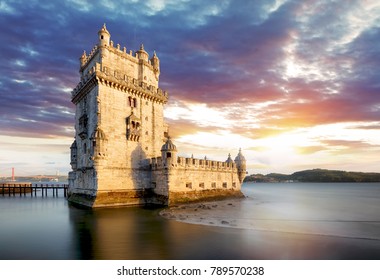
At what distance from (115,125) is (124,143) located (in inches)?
111

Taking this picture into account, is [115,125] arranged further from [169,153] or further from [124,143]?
[169,153]

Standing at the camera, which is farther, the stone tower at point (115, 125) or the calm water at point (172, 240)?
the stone tower at point (115, 125)

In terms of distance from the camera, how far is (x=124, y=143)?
109 ft

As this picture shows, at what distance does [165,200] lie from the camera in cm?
3256

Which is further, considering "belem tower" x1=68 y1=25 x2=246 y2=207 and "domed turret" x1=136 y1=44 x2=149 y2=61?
"domed turret" x1=136 y1=44 x2=149 y2=61

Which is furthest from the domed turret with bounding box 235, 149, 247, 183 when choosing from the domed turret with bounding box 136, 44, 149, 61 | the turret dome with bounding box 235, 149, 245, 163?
the domed turret with bounding box 136, 44, 149, 61

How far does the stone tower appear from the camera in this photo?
99.8 ft

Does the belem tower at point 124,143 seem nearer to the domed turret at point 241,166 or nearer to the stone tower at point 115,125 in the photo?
the stone tower at point 115,125

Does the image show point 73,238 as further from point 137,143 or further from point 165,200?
point 137,143

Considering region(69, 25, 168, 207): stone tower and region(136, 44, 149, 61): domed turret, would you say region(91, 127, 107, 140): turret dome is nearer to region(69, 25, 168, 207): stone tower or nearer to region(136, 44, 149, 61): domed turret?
region(69, 25, 168, 207): stone tower

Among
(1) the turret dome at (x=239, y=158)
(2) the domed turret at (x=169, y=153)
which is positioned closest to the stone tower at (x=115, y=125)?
(2) the domed turret at (x=169, y=153)

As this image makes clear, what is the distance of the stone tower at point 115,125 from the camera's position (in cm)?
3042
